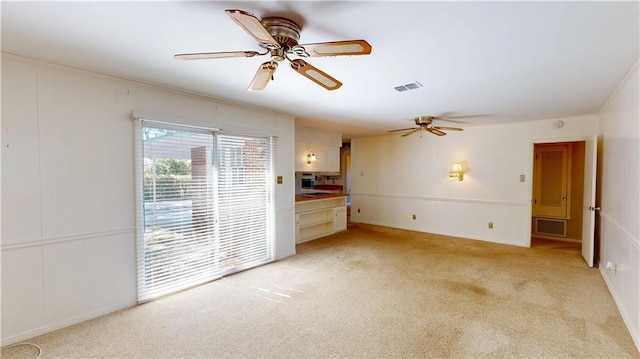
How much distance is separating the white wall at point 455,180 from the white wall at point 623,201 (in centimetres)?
146

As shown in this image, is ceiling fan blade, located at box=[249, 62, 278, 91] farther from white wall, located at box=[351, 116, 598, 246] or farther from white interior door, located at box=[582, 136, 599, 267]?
white wall, located at box=[351, 116, 598, 246]

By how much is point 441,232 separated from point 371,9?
580 centimetres

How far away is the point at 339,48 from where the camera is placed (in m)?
1.63

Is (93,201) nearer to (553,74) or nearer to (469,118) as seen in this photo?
(553,74)

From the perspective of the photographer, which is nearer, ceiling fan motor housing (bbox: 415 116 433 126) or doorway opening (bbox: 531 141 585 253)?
ceiling fan motor housing (bbox: 415 116 433 126)

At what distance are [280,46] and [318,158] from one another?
4.58 m

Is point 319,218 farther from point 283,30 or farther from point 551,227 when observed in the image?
point 551,227

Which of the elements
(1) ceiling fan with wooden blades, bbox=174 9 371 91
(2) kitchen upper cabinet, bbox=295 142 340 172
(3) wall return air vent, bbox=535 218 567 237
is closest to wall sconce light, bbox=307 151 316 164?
(2) kitchen upper cabinet, bbox=295 142 340 172

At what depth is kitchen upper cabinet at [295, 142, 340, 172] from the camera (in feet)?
19.9

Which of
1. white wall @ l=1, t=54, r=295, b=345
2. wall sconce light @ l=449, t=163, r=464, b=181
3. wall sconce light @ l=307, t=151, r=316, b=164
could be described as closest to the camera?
white wall @ l=1, t=54, r=295, b=345

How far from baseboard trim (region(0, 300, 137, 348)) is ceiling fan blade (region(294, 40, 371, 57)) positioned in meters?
3.14

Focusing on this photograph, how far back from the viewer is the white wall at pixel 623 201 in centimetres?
242

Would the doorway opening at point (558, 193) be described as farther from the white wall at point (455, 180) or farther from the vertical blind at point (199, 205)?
the vertical blind at point (199, 205)

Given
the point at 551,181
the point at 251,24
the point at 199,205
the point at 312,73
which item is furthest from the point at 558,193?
the point at 251,24
